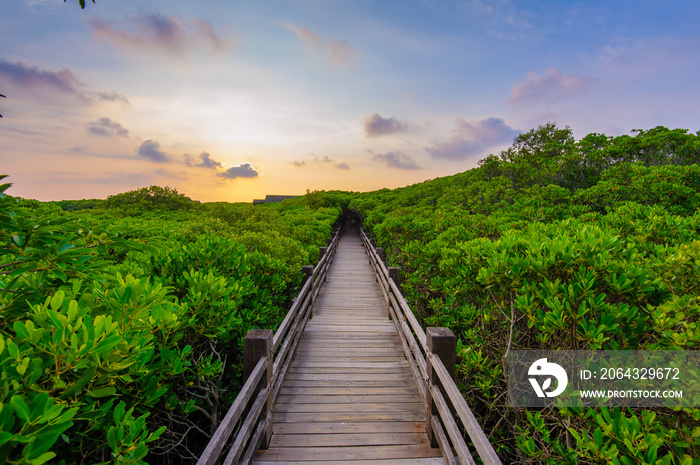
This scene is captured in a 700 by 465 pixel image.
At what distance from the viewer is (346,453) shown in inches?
123

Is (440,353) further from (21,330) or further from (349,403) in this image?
(21,330)

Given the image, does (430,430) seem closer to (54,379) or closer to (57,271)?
(54,379)

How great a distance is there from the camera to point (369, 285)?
9.91 meters

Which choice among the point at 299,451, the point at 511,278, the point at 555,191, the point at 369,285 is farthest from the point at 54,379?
the point at 555,191

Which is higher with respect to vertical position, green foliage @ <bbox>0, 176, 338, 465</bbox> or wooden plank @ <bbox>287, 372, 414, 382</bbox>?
green foliage @ <bbox>0, 176, 338, 465</bbox>

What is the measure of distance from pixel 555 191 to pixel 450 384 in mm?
9484

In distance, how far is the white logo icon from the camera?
105 inches

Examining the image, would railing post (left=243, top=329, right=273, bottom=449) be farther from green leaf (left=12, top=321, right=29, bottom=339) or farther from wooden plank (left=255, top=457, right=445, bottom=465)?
green leaf (left=12, top=321, right=29, bottom=339)

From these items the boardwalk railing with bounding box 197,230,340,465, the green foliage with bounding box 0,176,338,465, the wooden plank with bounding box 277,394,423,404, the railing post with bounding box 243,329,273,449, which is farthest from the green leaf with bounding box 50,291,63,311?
the wooden plank with bounding box 277,394,423,404

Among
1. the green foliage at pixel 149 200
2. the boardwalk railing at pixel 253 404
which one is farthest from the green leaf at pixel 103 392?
the green foliage at pixel 149 200

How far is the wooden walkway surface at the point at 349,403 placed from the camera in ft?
10.3

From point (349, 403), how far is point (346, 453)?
0.80m

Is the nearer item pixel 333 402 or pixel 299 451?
pixel 299 451

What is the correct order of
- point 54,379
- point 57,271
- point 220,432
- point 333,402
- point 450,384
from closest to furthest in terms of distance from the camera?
point 54,379
point 57,271
point 220,432
point 450,384
point 333,402
